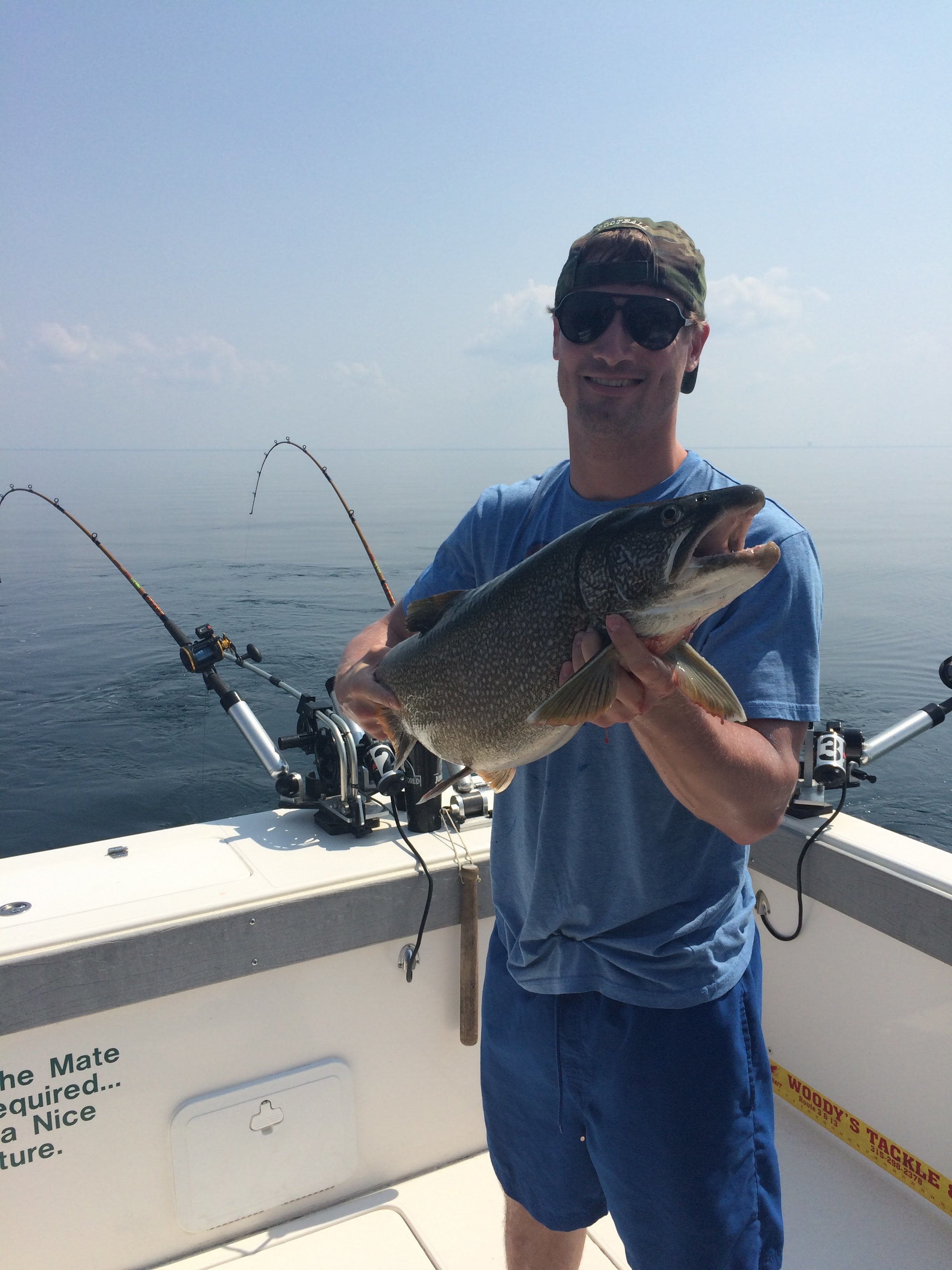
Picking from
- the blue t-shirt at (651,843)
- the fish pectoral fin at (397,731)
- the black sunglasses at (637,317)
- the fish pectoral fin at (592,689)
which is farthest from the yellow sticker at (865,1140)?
the black sunglasses at (637,317)

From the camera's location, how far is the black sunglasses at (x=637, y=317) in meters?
2.13

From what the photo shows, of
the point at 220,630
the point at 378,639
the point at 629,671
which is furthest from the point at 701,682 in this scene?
the point at 220,630

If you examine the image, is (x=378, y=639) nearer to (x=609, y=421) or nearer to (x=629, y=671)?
(x=609, y=421)

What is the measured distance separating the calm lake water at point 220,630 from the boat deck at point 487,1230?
2519 mm

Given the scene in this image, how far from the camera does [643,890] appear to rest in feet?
6.58

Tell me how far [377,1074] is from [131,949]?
1.06 m

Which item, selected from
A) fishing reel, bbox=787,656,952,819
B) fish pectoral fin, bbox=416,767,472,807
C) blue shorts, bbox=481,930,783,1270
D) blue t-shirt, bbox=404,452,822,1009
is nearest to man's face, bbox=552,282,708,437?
blue t-shirt, bbox=404,452,822,1009

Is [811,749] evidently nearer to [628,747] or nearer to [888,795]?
[628,747]

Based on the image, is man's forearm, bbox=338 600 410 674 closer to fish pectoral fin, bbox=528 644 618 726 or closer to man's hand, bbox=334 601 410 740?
man's hand, bbox=334 601 410 740

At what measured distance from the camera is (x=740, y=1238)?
1.94 meters

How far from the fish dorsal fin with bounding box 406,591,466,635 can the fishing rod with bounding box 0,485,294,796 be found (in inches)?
57.1

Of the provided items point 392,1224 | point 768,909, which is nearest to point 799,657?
point 768,909

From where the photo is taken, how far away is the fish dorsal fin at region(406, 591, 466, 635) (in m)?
2.14

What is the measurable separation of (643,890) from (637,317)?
A: 1350 millimetres
